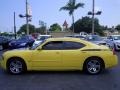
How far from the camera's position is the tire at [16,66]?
11.2m

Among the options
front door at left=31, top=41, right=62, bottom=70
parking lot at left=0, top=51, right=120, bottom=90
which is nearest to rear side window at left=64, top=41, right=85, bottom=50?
front door at left=31, top=41, right=62, bottom=70

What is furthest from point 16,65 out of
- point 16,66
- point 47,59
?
point 47,59

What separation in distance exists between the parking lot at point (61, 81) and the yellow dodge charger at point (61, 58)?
30 cm

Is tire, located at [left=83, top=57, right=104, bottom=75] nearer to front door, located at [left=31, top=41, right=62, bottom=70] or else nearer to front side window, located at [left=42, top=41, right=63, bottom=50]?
front door, located at [left=31, top=41, right=62, bottom=70]

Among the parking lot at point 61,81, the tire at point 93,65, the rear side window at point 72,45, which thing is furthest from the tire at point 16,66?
the tire at point 93,65

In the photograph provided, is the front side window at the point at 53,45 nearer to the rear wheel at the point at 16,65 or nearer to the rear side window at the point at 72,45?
the rear side window at the point at 72,45

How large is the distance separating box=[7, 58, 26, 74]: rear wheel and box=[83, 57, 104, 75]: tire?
93.7 inches

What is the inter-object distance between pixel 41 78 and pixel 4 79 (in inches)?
49.9

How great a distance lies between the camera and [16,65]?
11266mm

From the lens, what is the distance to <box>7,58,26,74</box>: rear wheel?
11242mm

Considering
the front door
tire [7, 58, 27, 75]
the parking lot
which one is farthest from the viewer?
tire [7, 58, 27, 75]

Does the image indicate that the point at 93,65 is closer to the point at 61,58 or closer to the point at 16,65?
the point at 61,58

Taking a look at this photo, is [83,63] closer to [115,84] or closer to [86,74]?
[86,74]

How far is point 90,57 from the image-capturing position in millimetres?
11172
